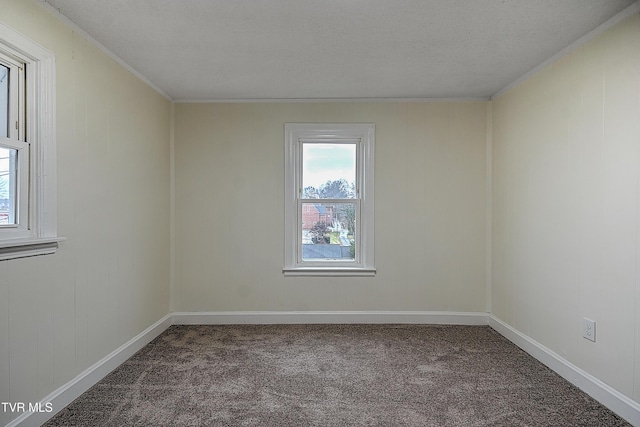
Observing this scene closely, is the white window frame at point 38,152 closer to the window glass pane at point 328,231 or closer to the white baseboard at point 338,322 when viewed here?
the white baseboard at point 338,322

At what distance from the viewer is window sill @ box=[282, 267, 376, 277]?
391 centimetres

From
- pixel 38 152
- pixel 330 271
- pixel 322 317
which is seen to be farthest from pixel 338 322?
pixel 38 152

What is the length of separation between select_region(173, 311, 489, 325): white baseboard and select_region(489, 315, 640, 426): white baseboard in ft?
→ 1.93

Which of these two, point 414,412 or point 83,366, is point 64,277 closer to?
point 83,366

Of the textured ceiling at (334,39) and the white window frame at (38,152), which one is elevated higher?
the textured ceiling at (334,39)

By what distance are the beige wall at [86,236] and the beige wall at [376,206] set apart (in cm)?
44

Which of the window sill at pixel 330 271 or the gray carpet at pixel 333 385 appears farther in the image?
the window sill at pixel 330 271

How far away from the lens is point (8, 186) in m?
1.97

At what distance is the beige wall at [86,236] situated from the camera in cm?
194

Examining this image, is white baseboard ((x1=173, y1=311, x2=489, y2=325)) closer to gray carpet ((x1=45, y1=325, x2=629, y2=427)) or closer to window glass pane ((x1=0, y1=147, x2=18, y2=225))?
gray carpet ((x1=45, y1=325, x2=629, y2=427))

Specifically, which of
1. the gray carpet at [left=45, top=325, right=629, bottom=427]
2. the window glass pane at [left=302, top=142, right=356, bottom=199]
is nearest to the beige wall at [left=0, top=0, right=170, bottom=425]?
the gray carpet at [left=45, top=325, right=629, bottom=427]

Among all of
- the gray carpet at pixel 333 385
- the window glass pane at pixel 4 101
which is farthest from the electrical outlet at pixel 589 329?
the window glass pane at pixel 4 101

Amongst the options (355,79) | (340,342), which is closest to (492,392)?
(340,342)

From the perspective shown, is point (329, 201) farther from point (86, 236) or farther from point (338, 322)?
point (86, 236)
